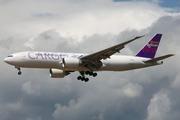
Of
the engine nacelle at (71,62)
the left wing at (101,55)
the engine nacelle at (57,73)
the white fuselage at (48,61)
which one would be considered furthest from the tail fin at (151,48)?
the engine nacelle at (57,73)

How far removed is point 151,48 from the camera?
79.4m

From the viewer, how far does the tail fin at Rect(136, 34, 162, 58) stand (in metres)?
77.9

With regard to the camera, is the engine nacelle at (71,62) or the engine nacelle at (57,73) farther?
the engine nacelle at (57,73)

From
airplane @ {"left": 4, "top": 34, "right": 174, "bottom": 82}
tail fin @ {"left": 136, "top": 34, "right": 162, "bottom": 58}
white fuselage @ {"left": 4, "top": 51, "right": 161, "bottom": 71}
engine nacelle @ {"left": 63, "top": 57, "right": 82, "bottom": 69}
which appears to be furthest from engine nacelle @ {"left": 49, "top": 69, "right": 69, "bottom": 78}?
tail fin @ {"left": 136, "top": 34, "right": 162, "bottom": 58}

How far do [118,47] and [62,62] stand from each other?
787cm

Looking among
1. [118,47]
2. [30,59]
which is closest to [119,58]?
[118,47]

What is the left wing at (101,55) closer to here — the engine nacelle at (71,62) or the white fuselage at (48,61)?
the engine nacelle at (71,62)

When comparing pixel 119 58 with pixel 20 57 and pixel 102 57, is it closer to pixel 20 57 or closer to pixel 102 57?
pixel 102 57

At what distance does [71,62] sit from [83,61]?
75.4 inches

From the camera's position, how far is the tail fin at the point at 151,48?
7794cm

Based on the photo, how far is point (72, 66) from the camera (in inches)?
2788

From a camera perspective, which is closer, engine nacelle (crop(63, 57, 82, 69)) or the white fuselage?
the white fuselage

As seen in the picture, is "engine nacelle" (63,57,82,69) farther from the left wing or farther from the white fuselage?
the left wing

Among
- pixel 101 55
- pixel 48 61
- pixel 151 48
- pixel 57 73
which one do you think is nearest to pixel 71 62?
pixel 48 61
